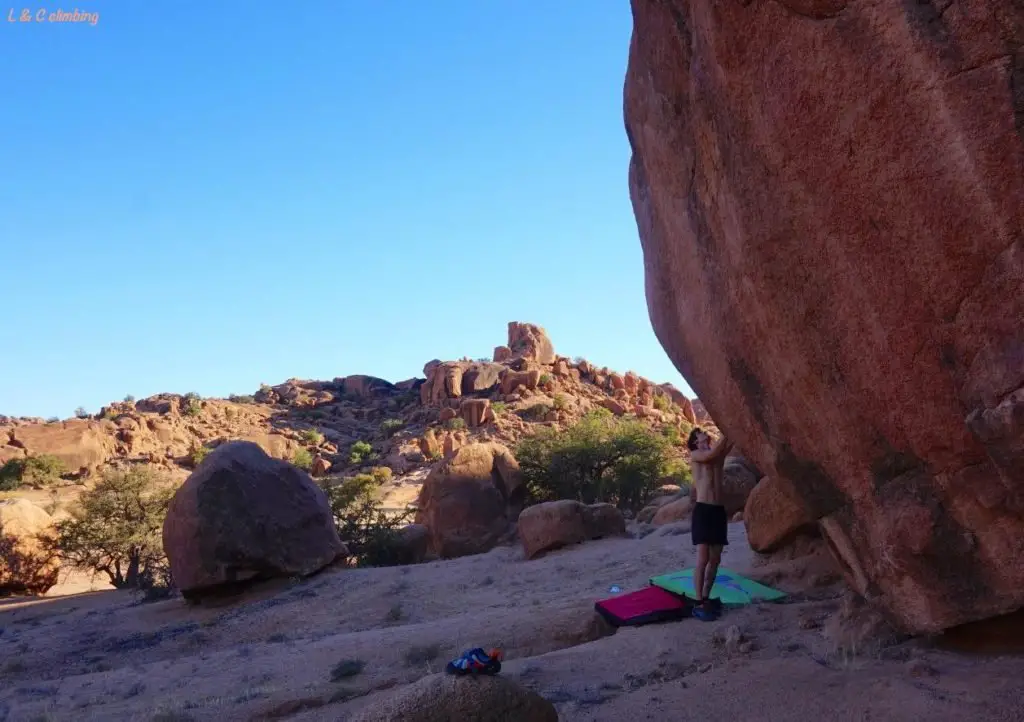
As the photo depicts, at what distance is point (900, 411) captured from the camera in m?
3.81

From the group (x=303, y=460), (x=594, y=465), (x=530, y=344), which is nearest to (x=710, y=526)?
(x=594, y=465)

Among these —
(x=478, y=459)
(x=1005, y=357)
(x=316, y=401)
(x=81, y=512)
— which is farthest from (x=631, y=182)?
(x=316, y=401)

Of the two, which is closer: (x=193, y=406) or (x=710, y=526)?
(x=710, y=526)

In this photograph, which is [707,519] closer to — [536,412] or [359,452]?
[536,412]

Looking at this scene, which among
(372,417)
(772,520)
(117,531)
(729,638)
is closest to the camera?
(729,638)

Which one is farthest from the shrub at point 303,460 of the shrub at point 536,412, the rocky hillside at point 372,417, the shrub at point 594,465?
the shrub at point 594,465

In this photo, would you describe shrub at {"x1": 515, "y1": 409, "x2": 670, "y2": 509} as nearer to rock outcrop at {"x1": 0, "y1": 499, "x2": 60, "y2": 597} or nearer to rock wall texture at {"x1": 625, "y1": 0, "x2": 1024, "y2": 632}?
rock outcrop at {"x1": 0, "y1": 499, "x2": 60, "y2": 597}

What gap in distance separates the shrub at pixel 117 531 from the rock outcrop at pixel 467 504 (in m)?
6.59

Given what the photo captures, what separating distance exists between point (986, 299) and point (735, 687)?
101 inches

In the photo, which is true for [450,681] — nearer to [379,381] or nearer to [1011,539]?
[1011,539]

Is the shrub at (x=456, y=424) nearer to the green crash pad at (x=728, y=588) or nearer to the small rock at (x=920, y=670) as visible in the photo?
the green crash pad at (x=728, y=588)

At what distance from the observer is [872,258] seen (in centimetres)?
364

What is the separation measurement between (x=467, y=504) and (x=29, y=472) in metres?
28.4

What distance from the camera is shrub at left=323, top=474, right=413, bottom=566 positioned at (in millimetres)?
16969
